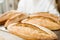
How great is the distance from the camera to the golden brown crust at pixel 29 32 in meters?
0.64

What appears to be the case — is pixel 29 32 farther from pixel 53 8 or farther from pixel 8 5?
pixel 8 5

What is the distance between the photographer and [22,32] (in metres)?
0.68

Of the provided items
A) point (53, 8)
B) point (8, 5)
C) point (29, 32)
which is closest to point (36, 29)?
point (29, 32)

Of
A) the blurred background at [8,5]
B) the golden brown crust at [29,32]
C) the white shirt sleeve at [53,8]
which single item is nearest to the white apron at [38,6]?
the white shirt sleeve at [53,8]

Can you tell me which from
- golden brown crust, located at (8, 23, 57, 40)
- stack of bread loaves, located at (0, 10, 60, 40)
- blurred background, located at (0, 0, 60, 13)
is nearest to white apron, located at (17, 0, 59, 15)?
blurred background, located at (0, 0, 60, 13)

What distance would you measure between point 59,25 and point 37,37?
0.24m

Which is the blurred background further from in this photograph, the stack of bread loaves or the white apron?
the stack of bread loaves

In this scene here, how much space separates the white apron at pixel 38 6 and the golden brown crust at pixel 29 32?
0.75 metres

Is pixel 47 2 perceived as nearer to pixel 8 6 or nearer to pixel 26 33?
pixel 8 6

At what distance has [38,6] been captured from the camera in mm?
1481

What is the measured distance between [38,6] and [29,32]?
2.79ft

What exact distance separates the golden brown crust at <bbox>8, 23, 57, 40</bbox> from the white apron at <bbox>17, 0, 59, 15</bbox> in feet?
2.47

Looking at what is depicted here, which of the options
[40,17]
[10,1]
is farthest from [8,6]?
[40,17]

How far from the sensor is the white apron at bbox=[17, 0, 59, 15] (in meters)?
1.44
